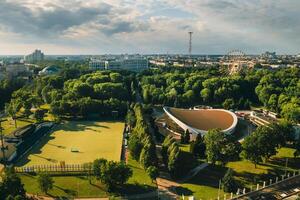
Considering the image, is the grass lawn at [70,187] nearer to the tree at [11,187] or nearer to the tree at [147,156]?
the tree at [11,187]

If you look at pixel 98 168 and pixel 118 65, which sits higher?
pixel 118 65

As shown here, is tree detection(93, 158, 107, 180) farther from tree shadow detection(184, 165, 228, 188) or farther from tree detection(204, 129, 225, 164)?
tree detection(204, 129, 225, 164)

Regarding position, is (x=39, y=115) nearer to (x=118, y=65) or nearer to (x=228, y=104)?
(x=228, y=104)

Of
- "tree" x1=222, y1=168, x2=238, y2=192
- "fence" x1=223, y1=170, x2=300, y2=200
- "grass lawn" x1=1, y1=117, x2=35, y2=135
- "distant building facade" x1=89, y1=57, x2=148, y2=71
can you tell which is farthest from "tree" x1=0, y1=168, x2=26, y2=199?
"distant building facade" x1=89, y1=57, x2=148, y2=71

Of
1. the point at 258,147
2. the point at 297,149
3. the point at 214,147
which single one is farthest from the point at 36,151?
→ the point at 297,149

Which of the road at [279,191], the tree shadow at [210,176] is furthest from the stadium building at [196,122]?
the road at [279,191]
